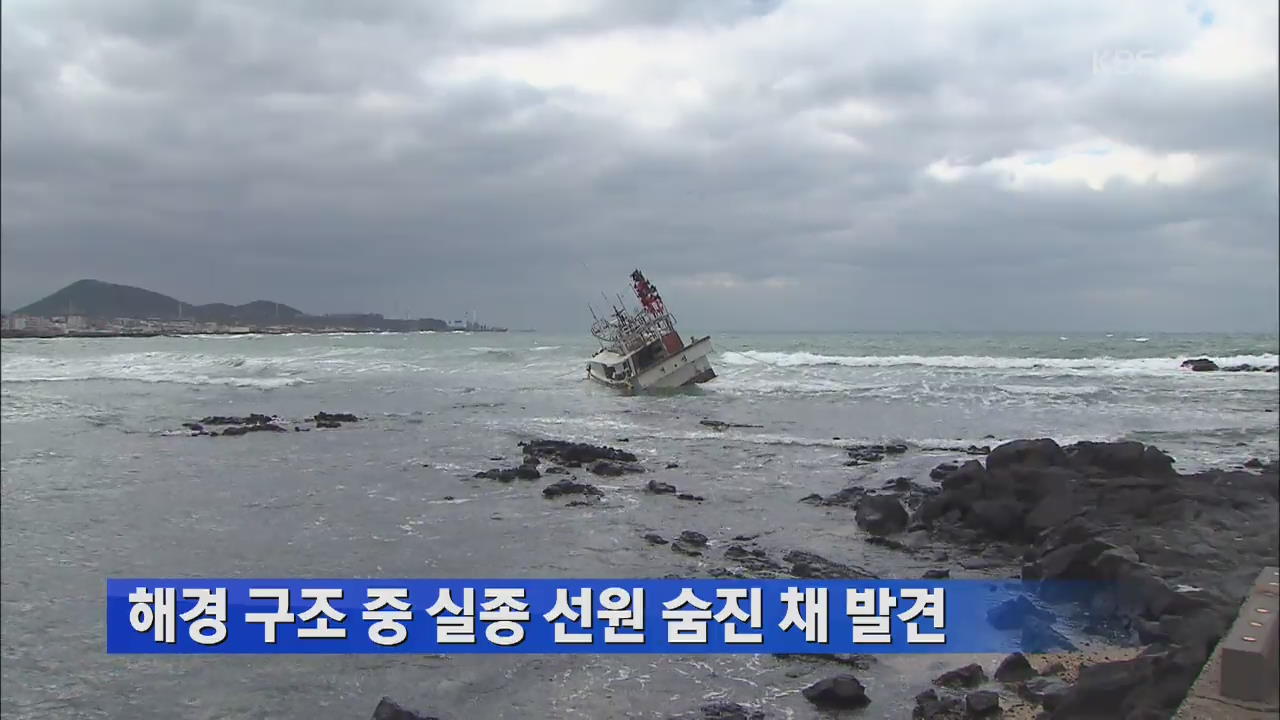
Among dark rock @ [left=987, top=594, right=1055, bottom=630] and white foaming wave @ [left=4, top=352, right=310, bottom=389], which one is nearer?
dark rock @ [left=987, top=594, right=1055, bottom=630]

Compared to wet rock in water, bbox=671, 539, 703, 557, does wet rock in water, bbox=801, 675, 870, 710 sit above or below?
above

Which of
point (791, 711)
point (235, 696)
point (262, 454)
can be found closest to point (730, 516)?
point (791, 711)

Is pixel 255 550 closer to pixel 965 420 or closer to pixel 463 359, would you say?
pixel 965 420

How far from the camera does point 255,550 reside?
33.3 ft

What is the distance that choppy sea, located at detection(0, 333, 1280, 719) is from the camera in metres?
6.27

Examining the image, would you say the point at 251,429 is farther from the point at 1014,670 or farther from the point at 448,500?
the point at 1014,670

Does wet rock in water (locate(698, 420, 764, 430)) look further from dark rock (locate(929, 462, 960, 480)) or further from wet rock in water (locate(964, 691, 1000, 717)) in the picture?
wet rock in water (locate(964, 691, 1000, 717))

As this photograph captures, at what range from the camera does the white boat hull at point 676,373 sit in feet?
111

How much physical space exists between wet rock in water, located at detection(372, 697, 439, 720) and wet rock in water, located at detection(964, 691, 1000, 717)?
384cm

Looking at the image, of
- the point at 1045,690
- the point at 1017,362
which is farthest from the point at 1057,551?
the point at 1017,362

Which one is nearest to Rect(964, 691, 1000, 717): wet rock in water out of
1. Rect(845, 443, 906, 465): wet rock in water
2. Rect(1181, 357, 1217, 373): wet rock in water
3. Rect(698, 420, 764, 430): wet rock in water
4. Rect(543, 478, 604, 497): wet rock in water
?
Rect(543, 478, 604, 497): wet rock in water

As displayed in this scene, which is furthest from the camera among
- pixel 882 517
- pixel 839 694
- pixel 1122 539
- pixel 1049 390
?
pixel 1049 390

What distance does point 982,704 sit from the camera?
552cm

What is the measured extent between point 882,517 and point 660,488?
14.1ft
